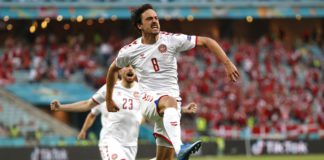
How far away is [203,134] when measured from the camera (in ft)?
95.1

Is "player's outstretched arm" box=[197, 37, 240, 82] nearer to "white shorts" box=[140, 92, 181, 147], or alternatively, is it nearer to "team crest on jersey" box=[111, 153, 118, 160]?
"white shorts" box=[140, 92, 181, 147]

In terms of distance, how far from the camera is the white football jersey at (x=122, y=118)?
40.3 feet

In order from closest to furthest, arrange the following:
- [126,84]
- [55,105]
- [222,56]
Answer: [222,56]
[55,105]
[126,84]

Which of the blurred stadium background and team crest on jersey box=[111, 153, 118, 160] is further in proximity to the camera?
the blurred stadium background

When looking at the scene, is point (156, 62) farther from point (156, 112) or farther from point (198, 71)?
point (198, 71)

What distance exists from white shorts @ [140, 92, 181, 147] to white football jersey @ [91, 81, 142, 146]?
212cm

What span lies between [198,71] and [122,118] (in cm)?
2116

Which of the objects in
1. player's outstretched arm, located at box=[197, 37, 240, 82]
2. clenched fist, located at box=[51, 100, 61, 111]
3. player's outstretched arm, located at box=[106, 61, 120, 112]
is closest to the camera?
player's outstretched arm, located at box=[197, 37, 240, 82]

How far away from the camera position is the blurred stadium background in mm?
28344

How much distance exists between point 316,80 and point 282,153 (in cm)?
787

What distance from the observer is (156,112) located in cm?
970

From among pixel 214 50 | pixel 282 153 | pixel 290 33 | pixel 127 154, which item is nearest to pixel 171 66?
pixel 214 50

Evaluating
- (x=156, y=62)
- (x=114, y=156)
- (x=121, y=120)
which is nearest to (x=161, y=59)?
(x=156, y=62)

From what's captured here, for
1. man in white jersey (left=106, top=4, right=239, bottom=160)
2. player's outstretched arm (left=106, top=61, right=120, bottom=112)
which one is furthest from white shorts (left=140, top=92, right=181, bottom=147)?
player's outstretched arm (left=106, top=61, right=120, bottom=112)
